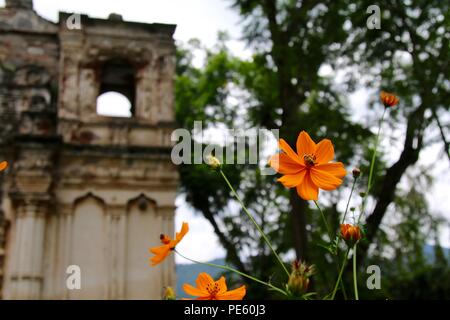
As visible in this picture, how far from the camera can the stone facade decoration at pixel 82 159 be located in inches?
376

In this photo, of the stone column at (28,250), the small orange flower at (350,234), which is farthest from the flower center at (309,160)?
the stone column at (28,250)

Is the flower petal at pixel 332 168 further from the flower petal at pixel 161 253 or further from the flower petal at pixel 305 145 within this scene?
the flower petal at pixel 161 253

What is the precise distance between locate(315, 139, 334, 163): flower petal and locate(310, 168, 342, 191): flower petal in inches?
1.2

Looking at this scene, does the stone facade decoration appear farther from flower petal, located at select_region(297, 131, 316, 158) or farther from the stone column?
flower petal, located at select_region(297, 131, 316, 158)

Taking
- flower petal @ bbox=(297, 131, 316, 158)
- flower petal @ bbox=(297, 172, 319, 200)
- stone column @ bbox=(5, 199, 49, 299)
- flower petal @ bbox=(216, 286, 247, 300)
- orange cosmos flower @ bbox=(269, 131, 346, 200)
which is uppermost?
stone column @ bbox=(5, 199, 49, 299)

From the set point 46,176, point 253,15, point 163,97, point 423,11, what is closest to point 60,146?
point 46,176

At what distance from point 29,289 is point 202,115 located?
29.0ft

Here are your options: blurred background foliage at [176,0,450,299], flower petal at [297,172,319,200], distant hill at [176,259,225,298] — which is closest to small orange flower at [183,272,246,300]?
distant hill at [176,259,225,298]

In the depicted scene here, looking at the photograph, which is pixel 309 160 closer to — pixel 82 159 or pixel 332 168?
pixel 332 168

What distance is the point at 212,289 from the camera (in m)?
1.27

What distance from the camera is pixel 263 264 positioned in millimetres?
15906

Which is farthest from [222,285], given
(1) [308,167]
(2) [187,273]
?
(2) [187,273]

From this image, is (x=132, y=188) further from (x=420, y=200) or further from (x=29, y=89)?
(x=420, y=200)

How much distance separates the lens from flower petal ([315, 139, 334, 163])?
1.27m
